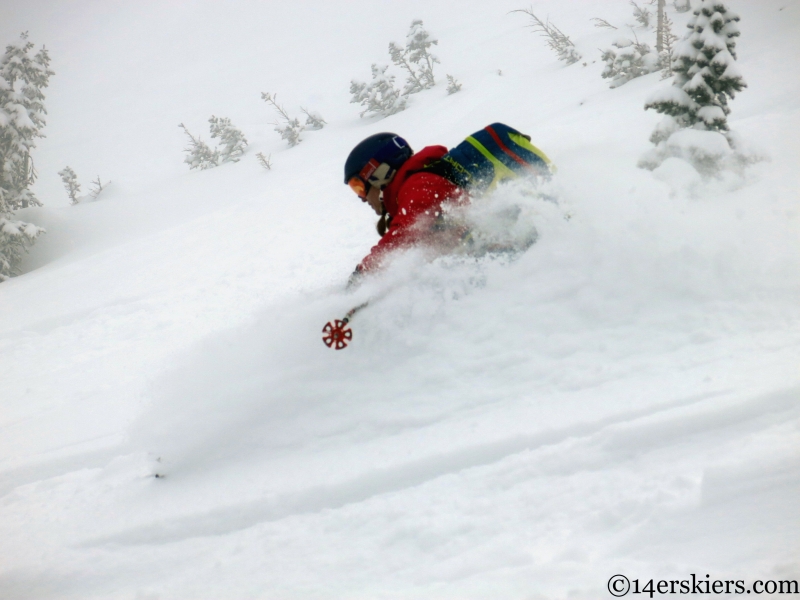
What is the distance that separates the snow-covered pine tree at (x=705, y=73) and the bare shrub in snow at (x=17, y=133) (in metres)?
21.3

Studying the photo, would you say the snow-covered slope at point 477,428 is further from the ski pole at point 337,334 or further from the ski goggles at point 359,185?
the ski goggles at point 359,185

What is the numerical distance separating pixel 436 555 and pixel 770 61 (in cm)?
1198

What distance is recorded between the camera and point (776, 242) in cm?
350

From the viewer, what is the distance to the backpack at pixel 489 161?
3.68m

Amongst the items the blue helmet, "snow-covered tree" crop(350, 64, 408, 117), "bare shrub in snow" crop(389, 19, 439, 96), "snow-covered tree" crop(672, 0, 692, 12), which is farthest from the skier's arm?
"bare shrub in snow" crop(389, 19, 439, 96)

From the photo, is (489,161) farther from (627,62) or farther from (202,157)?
(202,157)

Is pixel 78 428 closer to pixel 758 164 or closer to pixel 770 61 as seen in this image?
pixel 758 164

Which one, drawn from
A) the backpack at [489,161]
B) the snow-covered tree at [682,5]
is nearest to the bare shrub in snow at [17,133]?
the backpack at [489,161]

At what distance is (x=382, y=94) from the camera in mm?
26016

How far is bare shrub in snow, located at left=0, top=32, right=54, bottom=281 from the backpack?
66.6ft

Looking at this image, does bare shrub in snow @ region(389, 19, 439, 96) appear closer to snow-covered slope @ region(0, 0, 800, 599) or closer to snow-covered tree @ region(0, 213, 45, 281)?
snow-covered tree @ region(0, 213, 45, 281)

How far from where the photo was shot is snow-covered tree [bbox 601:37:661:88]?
42.3ft

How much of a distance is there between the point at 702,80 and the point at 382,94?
22.7 m

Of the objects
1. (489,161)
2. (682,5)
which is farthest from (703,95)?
(682,5)
